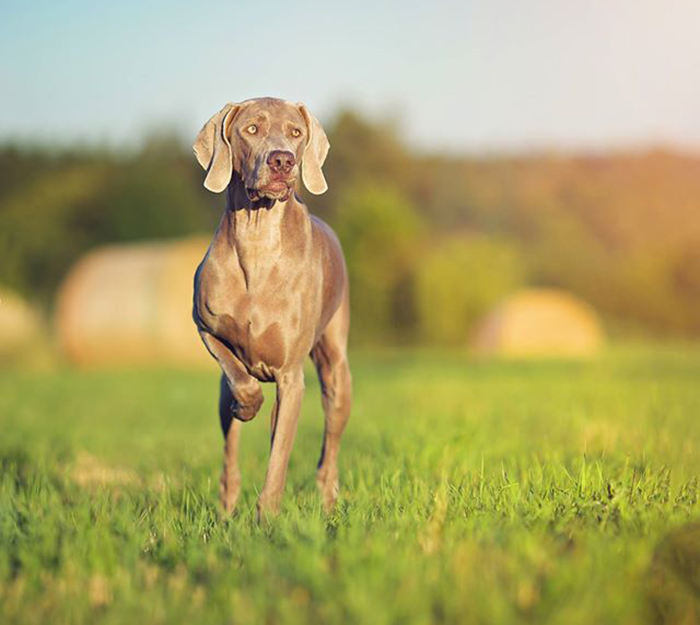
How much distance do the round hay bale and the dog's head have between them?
1287 cm

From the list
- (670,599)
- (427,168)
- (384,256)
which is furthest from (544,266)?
(670,599)

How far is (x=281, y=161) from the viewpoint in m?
3.79

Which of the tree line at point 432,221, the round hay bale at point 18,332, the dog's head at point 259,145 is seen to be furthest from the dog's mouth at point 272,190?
the round hay bale at point 18,332

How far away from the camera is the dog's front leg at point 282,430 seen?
4.02 metres

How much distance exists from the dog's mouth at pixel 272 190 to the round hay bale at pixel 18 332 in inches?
514

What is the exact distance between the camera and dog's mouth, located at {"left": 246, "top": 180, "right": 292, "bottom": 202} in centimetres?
385

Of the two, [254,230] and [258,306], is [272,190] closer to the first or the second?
[254,230]

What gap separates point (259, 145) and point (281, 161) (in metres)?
0.22

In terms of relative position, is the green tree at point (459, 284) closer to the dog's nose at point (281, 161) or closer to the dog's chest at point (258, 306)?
the dog's chest at point (258, 306)

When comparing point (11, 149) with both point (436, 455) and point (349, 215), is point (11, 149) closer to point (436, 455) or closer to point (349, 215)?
point (349, 215)

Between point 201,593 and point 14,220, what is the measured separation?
2349cm

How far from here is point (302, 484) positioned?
508 cm

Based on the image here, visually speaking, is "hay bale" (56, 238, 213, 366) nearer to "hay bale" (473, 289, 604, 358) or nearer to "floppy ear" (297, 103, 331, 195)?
"hay bale" (473, 289, 604, 358)

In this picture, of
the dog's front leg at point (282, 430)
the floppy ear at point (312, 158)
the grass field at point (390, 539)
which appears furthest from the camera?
the floppy ear at point (312, 158)
